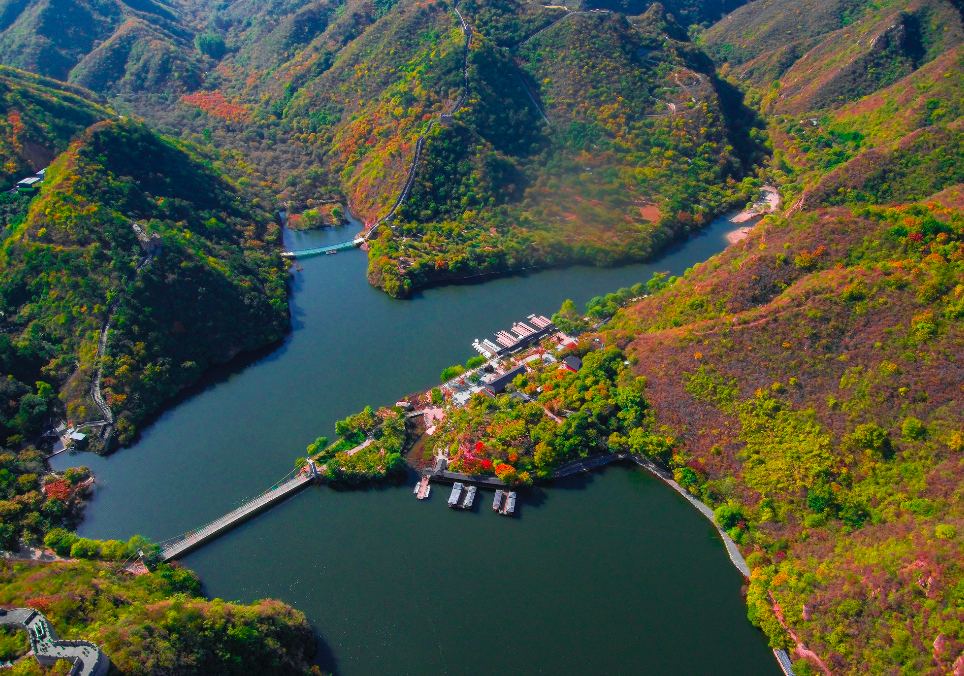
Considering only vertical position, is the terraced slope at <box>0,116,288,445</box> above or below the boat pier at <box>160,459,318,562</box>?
above

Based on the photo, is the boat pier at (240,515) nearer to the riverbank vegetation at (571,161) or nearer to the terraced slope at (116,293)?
the terraced slope at (116,293)

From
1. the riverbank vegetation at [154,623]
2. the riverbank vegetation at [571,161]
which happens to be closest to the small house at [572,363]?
the riverbank vegetation at [571,161]

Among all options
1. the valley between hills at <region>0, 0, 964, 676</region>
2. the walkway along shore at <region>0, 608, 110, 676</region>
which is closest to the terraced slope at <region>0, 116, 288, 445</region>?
the valley between hills at <region>0, 0, 964, 676</region>

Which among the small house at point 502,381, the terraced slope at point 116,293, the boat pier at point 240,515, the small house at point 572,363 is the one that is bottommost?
the boat pier at point 240,515

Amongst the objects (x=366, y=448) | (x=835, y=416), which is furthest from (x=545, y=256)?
(x=835, y=416)

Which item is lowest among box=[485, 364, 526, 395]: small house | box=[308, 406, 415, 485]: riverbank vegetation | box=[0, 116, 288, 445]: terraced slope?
box=[308, 406, 415, 485]: riverbank vegetation

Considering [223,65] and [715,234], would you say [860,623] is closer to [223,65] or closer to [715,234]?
[715,234]

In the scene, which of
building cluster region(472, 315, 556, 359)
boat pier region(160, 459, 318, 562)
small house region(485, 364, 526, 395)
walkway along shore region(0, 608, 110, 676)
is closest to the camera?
walkway along shore region(0, 608, 110, 676)

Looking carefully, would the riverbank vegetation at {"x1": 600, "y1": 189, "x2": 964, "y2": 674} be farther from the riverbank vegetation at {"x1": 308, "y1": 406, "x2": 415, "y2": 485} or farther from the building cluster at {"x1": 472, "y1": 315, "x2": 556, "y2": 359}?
the riverbank vegetation at {"x1": 308, "y1": 406, "x2": 415, "y2": 485}

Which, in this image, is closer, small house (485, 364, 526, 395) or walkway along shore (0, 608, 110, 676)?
walkway along shore (0, 608, 110, 676)

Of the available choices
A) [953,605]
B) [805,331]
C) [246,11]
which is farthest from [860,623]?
[246,11]

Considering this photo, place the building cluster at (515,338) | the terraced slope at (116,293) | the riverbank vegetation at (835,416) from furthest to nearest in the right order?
the building cluster at (515,338)
the terraced slope at (116,293)
the riverbank vegetation at (835,416)
